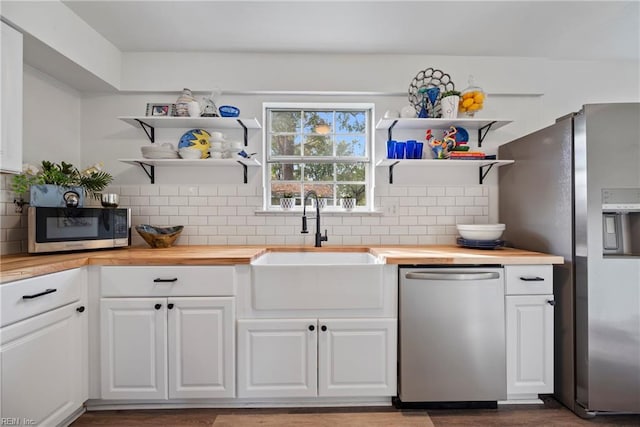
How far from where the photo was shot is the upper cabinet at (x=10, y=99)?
5.14 feet

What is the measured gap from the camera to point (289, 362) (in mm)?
1758

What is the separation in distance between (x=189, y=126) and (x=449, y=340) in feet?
7.73

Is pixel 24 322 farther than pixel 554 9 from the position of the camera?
No

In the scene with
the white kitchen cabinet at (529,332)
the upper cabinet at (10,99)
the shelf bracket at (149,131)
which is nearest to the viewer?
the upper cabinet at (10,99)

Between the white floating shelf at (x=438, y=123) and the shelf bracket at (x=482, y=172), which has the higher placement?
the white floating shelf at (x=438, y=123)

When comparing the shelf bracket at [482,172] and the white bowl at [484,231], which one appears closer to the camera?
the white bowl at [484,231]

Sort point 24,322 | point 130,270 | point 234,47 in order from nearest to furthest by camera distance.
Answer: point 24,322 → point 130,270 → point 234,47

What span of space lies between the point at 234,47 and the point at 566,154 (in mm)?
2329

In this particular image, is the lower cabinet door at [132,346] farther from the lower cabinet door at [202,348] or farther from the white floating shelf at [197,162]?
the white floating shelf at [197,162]

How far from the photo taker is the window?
2588mm

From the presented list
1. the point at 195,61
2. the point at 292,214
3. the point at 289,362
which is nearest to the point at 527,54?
the point at 292,214

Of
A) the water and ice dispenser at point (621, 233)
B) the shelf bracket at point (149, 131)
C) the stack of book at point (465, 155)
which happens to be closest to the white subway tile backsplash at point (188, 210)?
the shelf bracket at point (149, 131)

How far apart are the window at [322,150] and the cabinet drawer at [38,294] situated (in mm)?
1387

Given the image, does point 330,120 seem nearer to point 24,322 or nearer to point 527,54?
point 527,54
